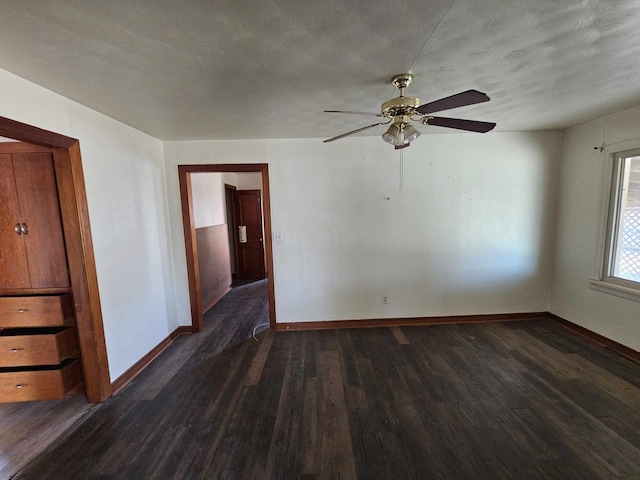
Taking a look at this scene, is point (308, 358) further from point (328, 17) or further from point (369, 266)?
point (328, 17)

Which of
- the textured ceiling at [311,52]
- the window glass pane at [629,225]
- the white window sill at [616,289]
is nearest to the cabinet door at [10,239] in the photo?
the textured ceiling at [311,52]

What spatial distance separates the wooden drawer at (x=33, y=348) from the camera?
2.08 metres

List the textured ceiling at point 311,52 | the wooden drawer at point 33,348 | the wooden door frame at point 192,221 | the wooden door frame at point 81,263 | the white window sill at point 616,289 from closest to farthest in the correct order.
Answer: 1. the textured ceiling at point 311,52
2. the wooden door frame at point 81,263
3. the wooden drawer at point 33,348
4. the white window sill at point 616,289
5. the wooden door frame at point 192,221

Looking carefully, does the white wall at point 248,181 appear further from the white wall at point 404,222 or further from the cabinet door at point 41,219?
the cabinet door at point 41,219

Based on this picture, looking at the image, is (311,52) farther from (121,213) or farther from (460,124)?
(121,213)

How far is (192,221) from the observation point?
3305 mm

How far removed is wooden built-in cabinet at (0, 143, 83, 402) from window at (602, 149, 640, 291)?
5.11 metres

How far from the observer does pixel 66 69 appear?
1534 mm

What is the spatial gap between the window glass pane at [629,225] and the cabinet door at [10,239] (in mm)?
5466

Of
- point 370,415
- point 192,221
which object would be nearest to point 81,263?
point 192,221

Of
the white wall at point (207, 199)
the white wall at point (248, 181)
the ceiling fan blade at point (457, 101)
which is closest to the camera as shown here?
the ceiling fan blade at point (457, 101)

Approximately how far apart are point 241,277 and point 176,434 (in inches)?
171

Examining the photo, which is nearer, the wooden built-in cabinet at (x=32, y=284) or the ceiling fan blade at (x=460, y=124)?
the ceiling fan blade at (x=460, y=124)

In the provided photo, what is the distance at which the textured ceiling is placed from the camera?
3.74ft
